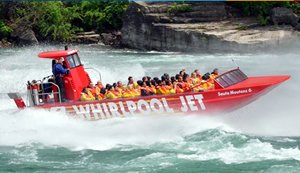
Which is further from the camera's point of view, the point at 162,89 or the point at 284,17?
the point at 284,17

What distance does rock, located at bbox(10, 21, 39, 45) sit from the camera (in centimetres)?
5316

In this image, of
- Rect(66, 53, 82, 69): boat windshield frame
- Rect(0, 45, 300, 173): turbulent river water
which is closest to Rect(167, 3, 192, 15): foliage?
Rect(0, 45, 300, 173): turbulent river water

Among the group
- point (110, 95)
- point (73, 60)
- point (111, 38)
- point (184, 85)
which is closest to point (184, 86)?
point (184, 85)

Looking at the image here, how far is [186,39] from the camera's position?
46.5 metres

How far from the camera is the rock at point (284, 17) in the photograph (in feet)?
153

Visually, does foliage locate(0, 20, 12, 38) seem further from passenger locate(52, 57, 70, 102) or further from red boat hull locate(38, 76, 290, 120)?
red boat hull locate(38, 76, 290, 120)

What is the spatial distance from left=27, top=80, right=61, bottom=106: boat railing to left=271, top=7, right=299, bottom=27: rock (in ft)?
90.9

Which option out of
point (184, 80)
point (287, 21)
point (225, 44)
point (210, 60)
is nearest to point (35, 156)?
point (184, 80)

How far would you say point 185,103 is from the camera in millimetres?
21000

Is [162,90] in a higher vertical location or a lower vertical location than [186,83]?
lower

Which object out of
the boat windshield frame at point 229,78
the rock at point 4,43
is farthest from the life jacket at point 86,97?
the rock at point 4,43

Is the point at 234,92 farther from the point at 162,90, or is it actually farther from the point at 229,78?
the point at 162,90

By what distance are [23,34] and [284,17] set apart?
20.9m

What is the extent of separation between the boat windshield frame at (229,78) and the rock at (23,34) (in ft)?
110
